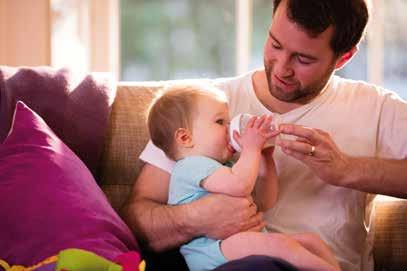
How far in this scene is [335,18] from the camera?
190 centimetres

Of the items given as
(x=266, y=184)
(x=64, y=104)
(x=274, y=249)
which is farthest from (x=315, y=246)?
(x=64, y=104)

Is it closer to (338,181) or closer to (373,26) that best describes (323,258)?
(338,181)

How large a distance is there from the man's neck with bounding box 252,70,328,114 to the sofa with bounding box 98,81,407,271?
1.03 feet

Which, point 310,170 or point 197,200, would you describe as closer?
point 197,200

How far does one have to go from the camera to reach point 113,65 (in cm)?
371

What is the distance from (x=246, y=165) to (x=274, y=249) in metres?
0.19

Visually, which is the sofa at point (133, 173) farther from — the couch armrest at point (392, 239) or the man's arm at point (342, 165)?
the man's arm at point (342, 165)

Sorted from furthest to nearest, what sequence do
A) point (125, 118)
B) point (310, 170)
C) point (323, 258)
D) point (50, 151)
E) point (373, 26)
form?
1. point (373, 26)
2. point (125, 118)
3. point (310, 170)
4. point (50, 151)
5. point (323, 258)

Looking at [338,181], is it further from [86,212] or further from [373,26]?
[373,26]

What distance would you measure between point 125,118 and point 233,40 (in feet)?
5.56

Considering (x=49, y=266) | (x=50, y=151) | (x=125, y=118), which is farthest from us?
(x=125, y=118)

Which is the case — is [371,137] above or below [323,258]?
above

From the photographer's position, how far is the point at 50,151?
1779mm

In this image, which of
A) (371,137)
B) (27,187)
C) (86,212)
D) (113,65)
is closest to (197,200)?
(86,212)
